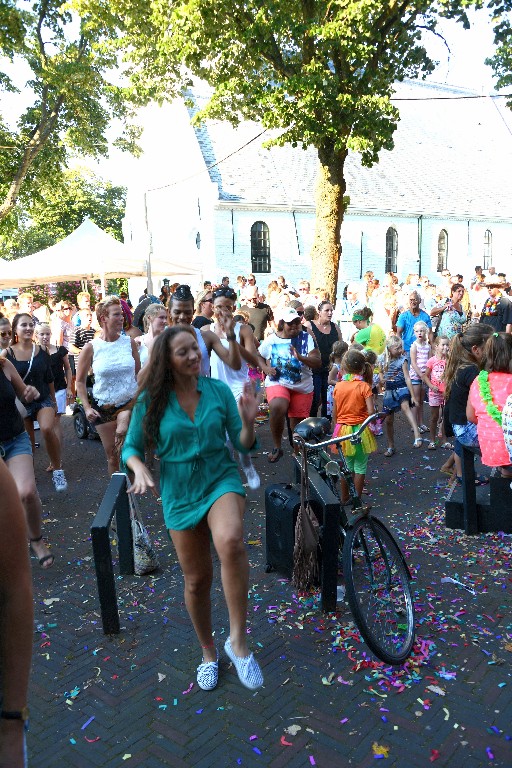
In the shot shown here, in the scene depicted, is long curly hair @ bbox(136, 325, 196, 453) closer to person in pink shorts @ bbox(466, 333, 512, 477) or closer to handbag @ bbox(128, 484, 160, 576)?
handbag @ bbox(128, 484, 160, 576)

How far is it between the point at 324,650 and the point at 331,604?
430 millimetres

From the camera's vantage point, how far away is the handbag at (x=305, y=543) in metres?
4.36

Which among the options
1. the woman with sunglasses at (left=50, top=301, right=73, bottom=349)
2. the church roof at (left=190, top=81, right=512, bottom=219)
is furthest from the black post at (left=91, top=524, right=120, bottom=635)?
the church roof at (left=190, top=81, right=512, bottom=219)

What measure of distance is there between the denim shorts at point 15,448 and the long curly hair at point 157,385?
71.3 inches

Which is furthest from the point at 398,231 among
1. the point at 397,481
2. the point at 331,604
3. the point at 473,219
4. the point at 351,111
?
the point at 331,604

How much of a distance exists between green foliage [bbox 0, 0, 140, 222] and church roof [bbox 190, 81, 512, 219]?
24.6 feet

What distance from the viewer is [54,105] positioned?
21953 millimetres

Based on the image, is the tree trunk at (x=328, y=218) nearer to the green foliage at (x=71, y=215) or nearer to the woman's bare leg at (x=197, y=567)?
the woman's bare leg at (x=197, y=567)

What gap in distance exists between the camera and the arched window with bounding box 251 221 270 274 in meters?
31.8

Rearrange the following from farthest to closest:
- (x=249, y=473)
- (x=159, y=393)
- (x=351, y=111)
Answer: (x=351, y=111) → (x=249, y=473) → (x=159, y=393)

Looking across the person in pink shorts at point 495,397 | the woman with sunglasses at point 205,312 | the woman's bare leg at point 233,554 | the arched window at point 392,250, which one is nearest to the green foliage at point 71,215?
the arched window at point 392,250

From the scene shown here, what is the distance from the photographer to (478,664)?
3727 millimetres

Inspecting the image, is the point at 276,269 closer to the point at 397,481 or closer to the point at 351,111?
the point at 351,111


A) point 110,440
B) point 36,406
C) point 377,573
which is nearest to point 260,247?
point 36,406
